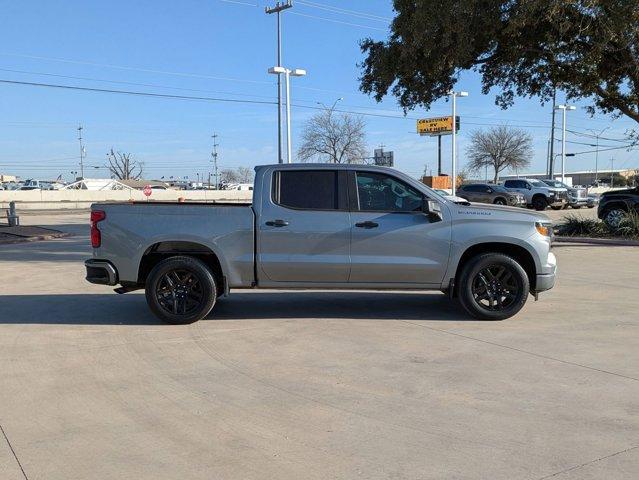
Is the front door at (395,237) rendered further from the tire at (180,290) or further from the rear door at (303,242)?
the tire at (180,290)

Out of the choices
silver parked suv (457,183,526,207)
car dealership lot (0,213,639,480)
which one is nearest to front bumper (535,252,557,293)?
car dealership lot (0,213,639,480)

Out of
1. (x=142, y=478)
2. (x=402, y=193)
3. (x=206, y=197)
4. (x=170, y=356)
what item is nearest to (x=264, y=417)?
(x=142, y=478)

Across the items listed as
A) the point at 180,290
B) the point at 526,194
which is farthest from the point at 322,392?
the point at 526,194

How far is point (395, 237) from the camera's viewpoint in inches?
279

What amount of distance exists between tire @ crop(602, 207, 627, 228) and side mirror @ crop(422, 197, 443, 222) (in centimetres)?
1295

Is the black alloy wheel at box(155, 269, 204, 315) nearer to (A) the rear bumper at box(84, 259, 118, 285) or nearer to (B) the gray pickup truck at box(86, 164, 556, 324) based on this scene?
(B) the gray pickup truck at box(86, 164, 556, 324)

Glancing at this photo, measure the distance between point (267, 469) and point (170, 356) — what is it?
8.61 ft

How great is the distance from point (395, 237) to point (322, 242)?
87 centimetres

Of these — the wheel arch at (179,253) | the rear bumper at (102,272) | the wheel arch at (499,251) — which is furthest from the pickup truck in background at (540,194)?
the rear bumper at (102,272)

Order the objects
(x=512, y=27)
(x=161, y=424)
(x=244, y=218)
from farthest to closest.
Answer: (x=512, y=27), (x=244, y=218), (x=161, y=424)

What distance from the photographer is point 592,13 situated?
43.7 feet

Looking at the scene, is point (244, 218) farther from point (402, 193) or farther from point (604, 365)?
point (604, 365)

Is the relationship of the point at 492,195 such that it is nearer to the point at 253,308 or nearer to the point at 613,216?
the point at 613,216

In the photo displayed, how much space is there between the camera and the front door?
7.08 m
